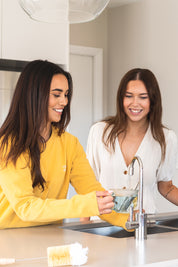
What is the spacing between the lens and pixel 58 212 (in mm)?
Result: 1987

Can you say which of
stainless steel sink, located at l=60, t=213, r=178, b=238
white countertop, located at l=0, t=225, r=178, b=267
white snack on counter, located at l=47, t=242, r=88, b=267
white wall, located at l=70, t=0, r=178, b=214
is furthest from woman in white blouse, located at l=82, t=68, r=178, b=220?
white wall, located at l=70, t=0, r=178, b=214

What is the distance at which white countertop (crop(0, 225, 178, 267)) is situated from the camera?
1.55 m

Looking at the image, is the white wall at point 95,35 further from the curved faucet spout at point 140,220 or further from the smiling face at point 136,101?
the curved faucet spout at point 140,220

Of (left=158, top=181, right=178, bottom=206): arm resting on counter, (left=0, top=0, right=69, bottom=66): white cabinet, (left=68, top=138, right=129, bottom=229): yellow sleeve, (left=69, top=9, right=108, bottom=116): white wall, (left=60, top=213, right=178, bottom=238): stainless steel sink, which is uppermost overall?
(left=69, top=9, right=108, bottom=116): white wall

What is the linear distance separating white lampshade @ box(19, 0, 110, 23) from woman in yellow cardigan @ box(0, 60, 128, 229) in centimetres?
45

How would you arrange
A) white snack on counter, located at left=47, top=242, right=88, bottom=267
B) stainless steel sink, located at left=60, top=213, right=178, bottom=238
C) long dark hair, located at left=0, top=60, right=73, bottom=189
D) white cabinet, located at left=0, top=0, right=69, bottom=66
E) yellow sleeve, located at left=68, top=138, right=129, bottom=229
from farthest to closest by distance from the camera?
white cabinet, located at left=0, top=0, right=69, bottom=66
yellow sleeve, located at left=68, top=138, right=129, bottom=229
stainless steel sink, located at left=60, top=213, right=178, bottom=238
long dark hair, located at left=0, top=60, right=73, bottom=189
white snack on counter, located at left=47, top=242, right=88, bottom=267

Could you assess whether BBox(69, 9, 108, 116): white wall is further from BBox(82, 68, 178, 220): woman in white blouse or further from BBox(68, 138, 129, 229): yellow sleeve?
BBox(68, 138, 129, 229): yellow sleeve

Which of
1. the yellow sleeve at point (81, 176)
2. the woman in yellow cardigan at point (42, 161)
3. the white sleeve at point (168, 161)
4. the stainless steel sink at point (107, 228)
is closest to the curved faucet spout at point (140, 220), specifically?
the woman in yellow cardigan at point (42, 161)

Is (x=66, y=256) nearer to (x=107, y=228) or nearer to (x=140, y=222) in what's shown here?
(x=140, y=222)

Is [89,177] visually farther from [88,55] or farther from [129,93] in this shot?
[88,55]

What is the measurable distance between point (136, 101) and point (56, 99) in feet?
2.55

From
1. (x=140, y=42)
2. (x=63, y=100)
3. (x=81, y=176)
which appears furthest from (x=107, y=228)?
(x=140, y=42)

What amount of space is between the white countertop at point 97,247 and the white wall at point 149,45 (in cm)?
286

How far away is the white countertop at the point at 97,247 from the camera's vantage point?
155cm
